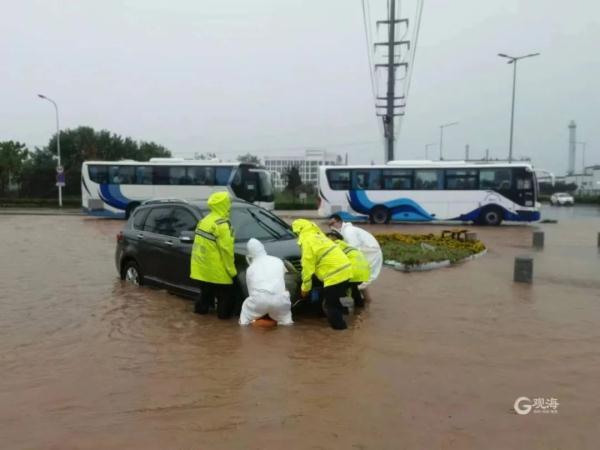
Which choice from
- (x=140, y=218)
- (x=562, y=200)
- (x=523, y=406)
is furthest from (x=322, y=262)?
(x=562, y=200)

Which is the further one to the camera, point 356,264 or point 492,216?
point 492,216

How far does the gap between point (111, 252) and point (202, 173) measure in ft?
41.4

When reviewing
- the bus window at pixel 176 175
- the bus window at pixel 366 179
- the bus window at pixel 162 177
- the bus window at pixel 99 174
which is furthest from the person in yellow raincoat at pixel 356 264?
the bus window at pixel 99 174

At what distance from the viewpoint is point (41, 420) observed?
417cm

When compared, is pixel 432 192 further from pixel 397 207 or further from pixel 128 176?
pixel 128 176

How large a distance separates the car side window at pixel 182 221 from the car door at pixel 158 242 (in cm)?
10

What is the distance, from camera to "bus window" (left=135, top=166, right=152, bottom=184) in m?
27.1

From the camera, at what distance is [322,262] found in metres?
6.45

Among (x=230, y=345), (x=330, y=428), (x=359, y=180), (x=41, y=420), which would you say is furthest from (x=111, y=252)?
(x=359, y=180)

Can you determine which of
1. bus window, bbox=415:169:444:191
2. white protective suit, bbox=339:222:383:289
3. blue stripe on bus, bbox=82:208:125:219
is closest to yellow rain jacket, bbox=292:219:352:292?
white protective suit, bbox=339:222:383:289

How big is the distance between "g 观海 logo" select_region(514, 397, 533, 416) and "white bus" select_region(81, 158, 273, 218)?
72.9ft

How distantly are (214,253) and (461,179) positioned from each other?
19.1 metres

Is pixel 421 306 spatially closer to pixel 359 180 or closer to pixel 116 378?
pixel 116 378

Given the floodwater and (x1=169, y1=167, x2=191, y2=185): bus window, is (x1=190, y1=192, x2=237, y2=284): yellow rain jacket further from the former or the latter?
(x1=169, y1=167, x2=191, y2=185): bus window
